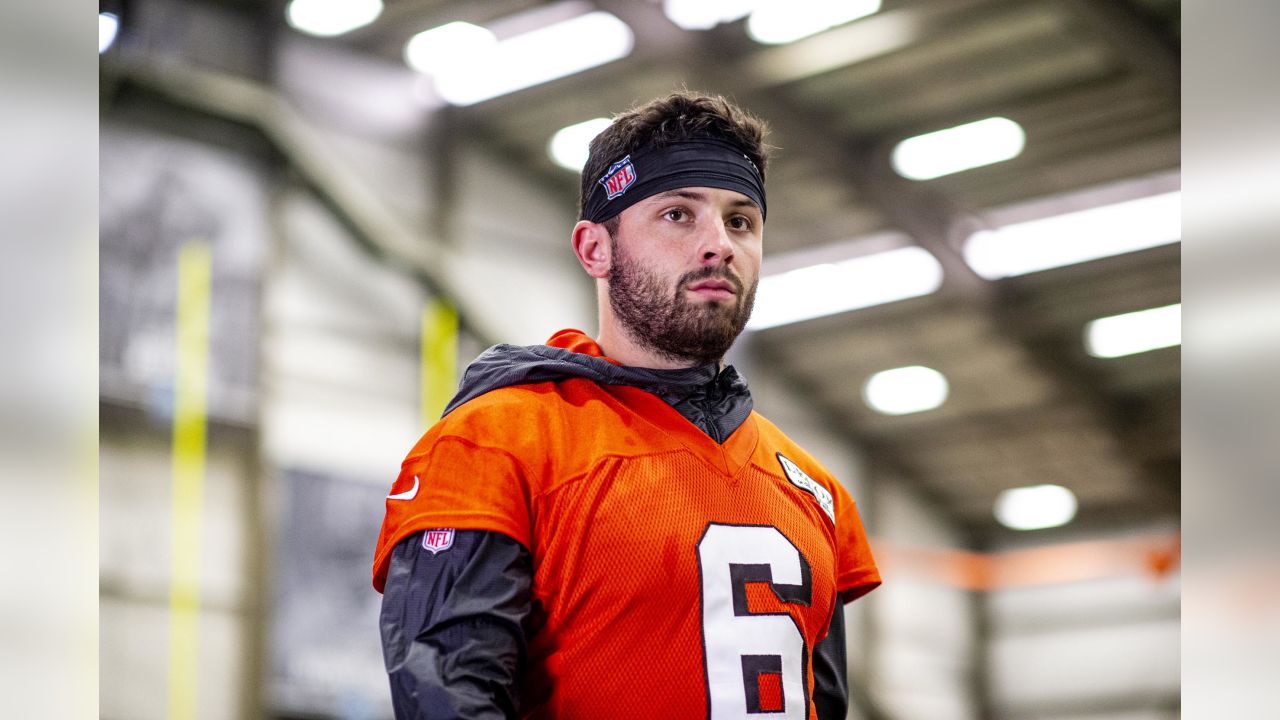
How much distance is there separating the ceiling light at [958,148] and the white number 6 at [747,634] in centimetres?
631

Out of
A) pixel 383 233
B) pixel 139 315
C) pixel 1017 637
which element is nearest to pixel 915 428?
pixel 1017 637

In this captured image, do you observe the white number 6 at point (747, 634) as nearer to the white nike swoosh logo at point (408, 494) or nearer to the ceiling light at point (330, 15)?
the white nike swoosh logo at point (408, 494)

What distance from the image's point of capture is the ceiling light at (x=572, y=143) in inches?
313

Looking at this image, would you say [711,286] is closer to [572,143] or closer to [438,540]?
[438,540]

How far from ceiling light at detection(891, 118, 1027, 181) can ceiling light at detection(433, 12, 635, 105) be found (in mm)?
1651

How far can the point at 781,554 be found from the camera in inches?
66.4

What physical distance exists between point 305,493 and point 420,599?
579 centimetres

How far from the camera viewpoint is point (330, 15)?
7566 millimetres

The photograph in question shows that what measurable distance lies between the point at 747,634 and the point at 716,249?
1.47ft

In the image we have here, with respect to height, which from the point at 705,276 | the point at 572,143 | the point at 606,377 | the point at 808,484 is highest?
the point at 572,143

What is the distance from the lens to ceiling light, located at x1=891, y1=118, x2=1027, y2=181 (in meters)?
7.62

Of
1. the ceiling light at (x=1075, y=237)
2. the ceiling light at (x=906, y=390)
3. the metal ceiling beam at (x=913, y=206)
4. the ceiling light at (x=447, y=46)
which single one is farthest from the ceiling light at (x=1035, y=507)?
the ceiling light at (x=447, y=46)

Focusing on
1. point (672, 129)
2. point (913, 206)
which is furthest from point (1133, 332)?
point (672, 129)
